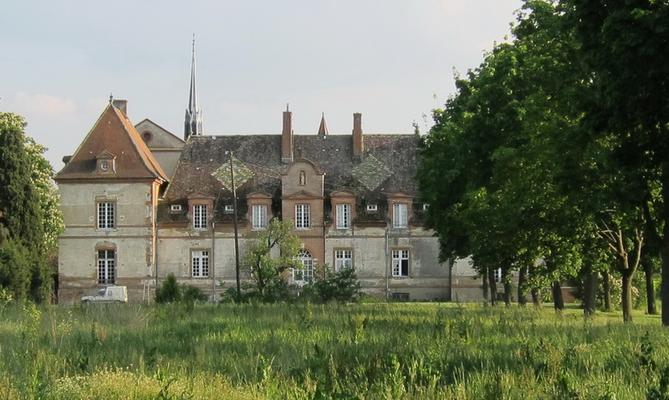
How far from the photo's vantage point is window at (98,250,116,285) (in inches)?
2837

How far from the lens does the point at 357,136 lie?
256ft

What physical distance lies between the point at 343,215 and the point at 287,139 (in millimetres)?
8288

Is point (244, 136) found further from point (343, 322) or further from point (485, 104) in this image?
point (343, 322)

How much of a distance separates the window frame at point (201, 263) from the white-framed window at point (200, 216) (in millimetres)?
1744

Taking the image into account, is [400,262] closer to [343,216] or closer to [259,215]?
[343,216]

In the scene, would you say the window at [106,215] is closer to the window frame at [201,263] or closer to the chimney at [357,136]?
the window frame at [201,263]

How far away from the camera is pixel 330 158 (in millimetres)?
77312

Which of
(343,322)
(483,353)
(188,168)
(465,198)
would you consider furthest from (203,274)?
(483,353)

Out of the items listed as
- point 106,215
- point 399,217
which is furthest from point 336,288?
point 106,215

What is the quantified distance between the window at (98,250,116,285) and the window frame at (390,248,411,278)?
19197mm

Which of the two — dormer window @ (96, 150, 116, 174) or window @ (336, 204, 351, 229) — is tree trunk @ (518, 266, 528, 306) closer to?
window @ (336, 204, 351, 229)

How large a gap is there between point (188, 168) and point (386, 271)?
53.5 feet

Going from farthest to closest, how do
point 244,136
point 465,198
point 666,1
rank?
point 244,136, point 465,198, point 666,1

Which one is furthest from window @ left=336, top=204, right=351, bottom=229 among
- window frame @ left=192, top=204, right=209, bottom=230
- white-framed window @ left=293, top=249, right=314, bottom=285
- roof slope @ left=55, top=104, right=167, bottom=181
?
roof slope @ left=55, top=104, right=167, bottom=181
